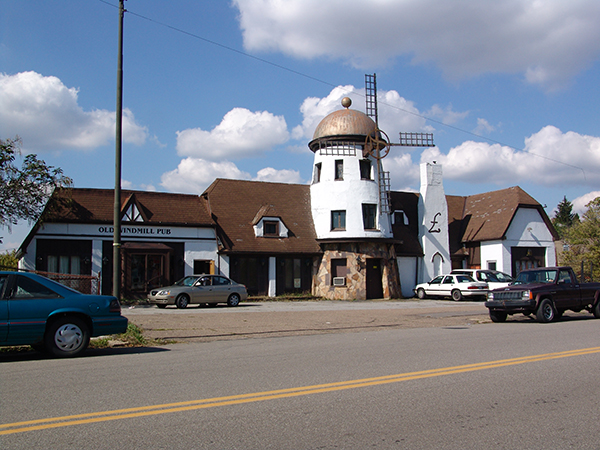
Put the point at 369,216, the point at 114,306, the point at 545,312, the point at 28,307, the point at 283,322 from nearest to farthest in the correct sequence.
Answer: the point at 28,307, the point at 114,306, the point at 545,312, the point at 283,322, the point at 369,216

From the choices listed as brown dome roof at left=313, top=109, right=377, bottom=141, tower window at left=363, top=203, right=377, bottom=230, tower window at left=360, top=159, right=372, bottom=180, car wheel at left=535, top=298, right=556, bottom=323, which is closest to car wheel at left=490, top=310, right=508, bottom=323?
car wheel at left=535, top=298, right=556, bottom=323

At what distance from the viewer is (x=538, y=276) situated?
723 inches

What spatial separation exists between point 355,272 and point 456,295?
6220 millimetres

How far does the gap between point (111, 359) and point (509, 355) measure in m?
7.40

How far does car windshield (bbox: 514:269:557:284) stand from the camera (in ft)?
59.3

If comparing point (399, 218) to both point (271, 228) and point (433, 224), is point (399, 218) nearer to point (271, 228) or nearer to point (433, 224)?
point (433, 224)

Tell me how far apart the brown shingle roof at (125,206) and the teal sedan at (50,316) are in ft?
63.5

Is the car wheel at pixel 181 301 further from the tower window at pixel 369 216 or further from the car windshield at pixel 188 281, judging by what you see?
the tower window at pixel 369 216

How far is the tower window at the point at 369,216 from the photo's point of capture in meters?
35.6

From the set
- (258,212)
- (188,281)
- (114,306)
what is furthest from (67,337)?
(258,212)

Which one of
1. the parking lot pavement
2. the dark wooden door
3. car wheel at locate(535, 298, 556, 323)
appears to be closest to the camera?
the parking lot pavement

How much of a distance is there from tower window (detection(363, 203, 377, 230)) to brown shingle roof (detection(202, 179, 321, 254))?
11.3ft

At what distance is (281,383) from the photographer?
7793 millimetres

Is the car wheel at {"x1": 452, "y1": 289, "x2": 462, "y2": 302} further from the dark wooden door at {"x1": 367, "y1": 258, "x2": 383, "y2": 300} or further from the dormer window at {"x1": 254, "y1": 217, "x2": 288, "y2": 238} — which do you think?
the dormer window at {"x1": 254, "y1": 217, "x2": 288, "y2": 238}
